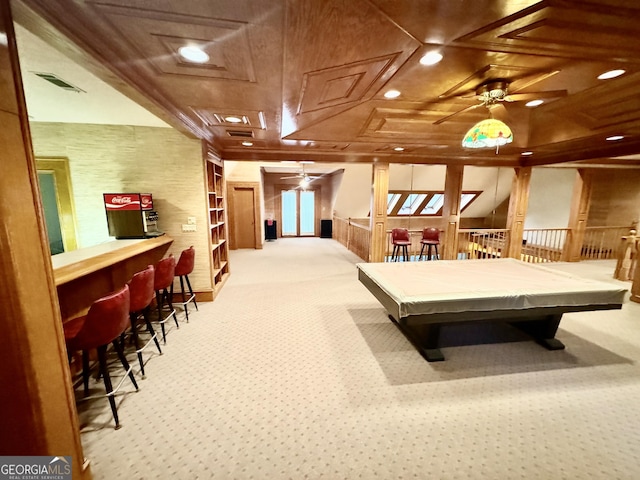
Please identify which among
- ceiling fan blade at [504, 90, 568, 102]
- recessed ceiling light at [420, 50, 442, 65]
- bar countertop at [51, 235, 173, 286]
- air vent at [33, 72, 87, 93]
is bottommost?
bar countertop at [51, 235, 173, 286]

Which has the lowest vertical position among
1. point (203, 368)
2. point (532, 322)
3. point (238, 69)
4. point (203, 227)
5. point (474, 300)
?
point (203, 368)

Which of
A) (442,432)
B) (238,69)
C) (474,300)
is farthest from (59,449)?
(474,300)

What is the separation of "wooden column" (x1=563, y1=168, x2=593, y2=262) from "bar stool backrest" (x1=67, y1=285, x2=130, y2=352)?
888 cm

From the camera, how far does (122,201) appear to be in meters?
3.26

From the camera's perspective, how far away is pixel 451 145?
4395mm

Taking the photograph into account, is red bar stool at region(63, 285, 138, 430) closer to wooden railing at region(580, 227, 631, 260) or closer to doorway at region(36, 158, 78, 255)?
doorway at region(36, 158, 78, 255)

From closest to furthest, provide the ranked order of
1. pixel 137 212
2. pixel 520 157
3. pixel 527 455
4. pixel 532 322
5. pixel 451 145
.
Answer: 1. pixel 527 455
2. pixel 532 322
3. pixel 137 212
4. pixel 451 145
5. pixel 520 157

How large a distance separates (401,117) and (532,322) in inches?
114

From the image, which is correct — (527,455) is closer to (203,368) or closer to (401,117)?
(203,368)

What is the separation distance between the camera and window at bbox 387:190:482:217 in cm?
916

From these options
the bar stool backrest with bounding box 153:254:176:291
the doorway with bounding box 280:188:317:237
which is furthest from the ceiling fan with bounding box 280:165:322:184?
the bar stool backrest with bounding box 153:254:176:291

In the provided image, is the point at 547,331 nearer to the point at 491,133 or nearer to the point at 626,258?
the point at 491,133

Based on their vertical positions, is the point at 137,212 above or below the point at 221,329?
A: above

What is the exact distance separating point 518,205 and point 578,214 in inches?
64.8
